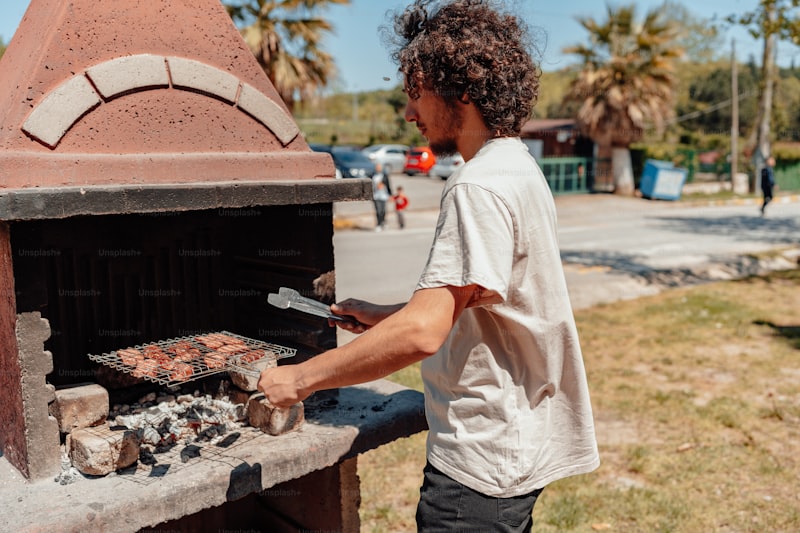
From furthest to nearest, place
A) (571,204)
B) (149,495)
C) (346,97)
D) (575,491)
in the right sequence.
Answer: (346,97) → (571,204) → (575,491) → (149,495)

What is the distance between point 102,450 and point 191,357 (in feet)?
1.64

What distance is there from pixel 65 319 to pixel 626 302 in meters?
7.63

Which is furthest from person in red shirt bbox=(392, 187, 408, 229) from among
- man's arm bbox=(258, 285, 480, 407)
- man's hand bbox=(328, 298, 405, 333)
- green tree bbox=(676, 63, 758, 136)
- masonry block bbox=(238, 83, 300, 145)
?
green tree bbox=(676, 63, 758, 136)

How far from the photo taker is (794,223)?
18859mm

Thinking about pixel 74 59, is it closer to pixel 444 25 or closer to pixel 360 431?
pixel 444 25

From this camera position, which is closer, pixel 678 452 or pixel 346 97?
pixel 678 452

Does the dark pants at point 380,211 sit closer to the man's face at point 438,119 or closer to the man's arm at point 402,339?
the man's face at point 438,119

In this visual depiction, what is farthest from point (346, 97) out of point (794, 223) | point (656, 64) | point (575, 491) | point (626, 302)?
point (575, 491)

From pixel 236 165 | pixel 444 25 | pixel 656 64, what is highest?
pixel 656 64

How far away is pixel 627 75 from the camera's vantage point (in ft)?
80.4

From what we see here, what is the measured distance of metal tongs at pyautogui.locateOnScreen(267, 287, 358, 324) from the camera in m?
2.28

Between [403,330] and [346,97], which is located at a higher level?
[346,97]

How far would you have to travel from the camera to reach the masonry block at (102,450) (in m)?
2.29

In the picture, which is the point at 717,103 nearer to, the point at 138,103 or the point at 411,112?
the point at 138,103
